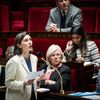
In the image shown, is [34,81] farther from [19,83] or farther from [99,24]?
[99,24]

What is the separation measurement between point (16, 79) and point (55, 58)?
41 cm

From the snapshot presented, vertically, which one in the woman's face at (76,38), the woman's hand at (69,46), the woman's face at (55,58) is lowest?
the woman's face at (55,58)

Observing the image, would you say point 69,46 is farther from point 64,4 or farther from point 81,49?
point 64,4

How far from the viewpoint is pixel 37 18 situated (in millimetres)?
3729

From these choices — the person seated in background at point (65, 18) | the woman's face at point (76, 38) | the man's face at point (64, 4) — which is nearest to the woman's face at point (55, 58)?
the woman's face at point (76, 38)

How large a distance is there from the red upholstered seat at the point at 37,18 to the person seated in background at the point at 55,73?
1.21 m

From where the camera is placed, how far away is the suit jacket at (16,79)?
2.10 metres

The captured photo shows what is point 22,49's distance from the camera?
2.20m

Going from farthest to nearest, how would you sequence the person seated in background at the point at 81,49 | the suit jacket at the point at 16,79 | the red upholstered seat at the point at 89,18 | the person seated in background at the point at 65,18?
the red upholstered seat at the point at 89,18 → the person seated in background at the point at 65,18 → the person seated in background at the point at 81,49 → the suit jacket at the point at 16,79

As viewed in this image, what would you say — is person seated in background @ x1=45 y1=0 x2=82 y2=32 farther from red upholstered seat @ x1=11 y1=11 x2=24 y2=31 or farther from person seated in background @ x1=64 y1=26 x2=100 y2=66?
red upholstered seat @ x1=11 y1=11 x2=24 y2=31

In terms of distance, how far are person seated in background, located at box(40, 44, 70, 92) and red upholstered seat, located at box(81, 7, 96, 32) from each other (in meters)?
1.19

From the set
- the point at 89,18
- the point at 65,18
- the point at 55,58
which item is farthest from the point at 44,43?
the point at 55,58

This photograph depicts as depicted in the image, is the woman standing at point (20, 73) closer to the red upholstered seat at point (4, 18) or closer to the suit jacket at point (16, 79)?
the suit jacket at point (16, 79)

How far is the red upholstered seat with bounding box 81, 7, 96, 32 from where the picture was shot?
11.9 ft
